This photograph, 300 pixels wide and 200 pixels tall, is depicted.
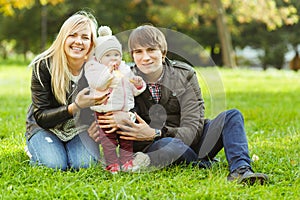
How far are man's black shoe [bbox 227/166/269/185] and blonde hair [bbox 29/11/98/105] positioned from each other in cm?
124

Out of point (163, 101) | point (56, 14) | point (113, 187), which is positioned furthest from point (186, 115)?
point (56, 14)

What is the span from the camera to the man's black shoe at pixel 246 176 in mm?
2949

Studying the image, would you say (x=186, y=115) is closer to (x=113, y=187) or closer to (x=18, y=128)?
(x=113, y=187)

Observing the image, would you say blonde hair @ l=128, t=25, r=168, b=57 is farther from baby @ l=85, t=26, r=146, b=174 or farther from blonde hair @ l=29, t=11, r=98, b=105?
blonde hair @ l=29, t=11, r=98, b=105

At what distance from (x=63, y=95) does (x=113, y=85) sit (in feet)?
1.40

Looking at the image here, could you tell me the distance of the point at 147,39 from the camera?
314cm

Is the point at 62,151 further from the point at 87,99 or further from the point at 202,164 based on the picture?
the point at 202,164

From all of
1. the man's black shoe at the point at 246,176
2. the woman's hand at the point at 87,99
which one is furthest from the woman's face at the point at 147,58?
the man's black shoe at the point at 246,176

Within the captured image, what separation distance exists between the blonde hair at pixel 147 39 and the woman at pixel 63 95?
33cm

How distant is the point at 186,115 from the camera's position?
10.9ft

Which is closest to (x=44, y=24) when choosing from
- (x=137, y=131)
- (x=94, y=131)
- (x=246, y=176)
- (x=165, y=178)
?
(x=94, y=131)

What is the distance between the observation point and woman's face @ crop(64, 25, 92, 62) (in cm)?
329

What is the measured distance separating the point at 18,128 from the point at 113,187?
2.13m

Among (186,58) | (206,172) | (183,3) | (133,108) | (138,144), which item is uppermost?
(183,3)
